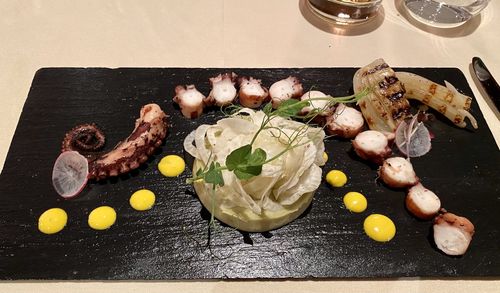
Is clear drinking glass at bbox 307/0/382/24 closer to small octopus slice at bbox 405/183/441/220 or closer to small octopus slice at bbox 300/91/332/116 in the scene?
small octopus slice at bbox 300/91/332/116

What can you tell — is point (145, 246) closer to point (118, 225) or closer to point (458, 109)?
point (118, 225)

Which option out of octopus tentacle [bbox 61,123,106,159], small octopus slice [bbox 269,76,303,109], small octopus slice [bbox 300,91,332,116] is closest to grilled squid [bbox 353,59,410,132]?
small octopus slice [bbox 300,91,332,116]

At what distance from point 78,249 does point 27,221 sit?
28cm

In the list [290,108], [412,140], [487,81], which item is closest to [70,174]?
[290,108]

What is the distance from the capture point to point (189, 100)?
7.69ft

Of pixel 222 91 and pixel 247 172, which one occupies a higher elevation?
pixel 247 172

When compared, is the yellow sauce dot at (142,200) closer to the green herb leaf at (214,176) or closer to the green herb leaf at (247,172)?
the green herb leaf at (214,176)

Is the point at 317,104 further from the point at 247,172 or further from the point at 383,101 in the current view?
the point at 247,172

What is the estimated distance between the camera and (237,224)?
1.98m

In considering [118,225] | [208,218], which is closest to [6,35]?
[118,225]

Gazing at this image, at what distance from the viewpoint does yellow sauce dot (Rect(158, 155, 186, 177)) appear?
219cm

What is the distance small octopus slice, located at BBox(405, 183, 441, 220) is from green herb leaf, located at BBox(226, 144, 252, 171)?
2.68 feet

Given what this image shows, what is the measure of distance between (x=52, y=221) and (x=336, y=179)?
129 centimetres

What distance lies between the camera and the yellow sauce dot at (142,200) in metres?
2.06
